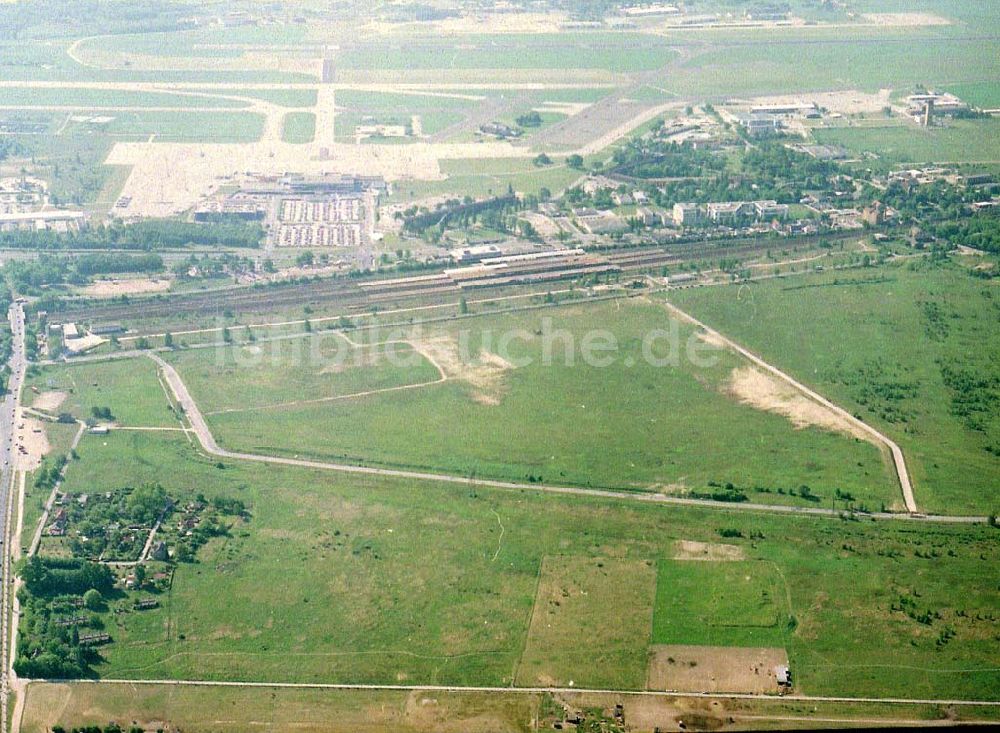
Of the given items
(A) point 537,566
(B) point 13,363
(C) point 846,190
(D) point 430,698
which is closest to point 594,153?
(C) point 846,190

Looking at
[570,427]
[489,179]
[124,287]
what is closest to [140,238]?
[124,287]

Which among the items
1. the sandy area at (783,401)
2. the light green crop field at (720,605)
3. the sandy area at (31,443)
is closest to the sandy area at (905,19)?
the sandy area at (783,401)

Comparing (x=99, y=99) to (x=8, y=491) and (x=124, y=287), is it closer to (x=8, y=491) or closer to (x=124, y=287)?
(x=124, y=287)

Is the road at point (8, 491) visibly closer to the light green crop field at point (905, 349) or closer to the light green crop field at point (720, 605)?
the light green crop field at point (720, 605)

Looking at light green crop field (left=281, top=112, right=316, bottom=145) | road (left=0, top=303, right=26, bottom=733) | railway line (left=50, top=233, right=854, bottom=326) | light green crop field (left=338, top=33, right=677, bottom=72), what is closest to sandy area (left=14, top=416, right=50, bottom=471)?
road (left=0, top=303, right=26, bottom=733)

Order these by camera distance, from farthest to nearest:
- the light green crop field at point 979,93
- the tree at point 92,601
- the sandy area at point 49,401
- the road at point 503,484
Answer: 1. the light green crop field at point 979,93
2. the sandy area at point 49,401
3. the road at point 503,484
4. the tree at point 92,601

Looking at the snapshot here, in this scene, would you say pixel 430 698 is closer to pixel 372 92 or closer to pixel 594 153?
pixel 594 153
